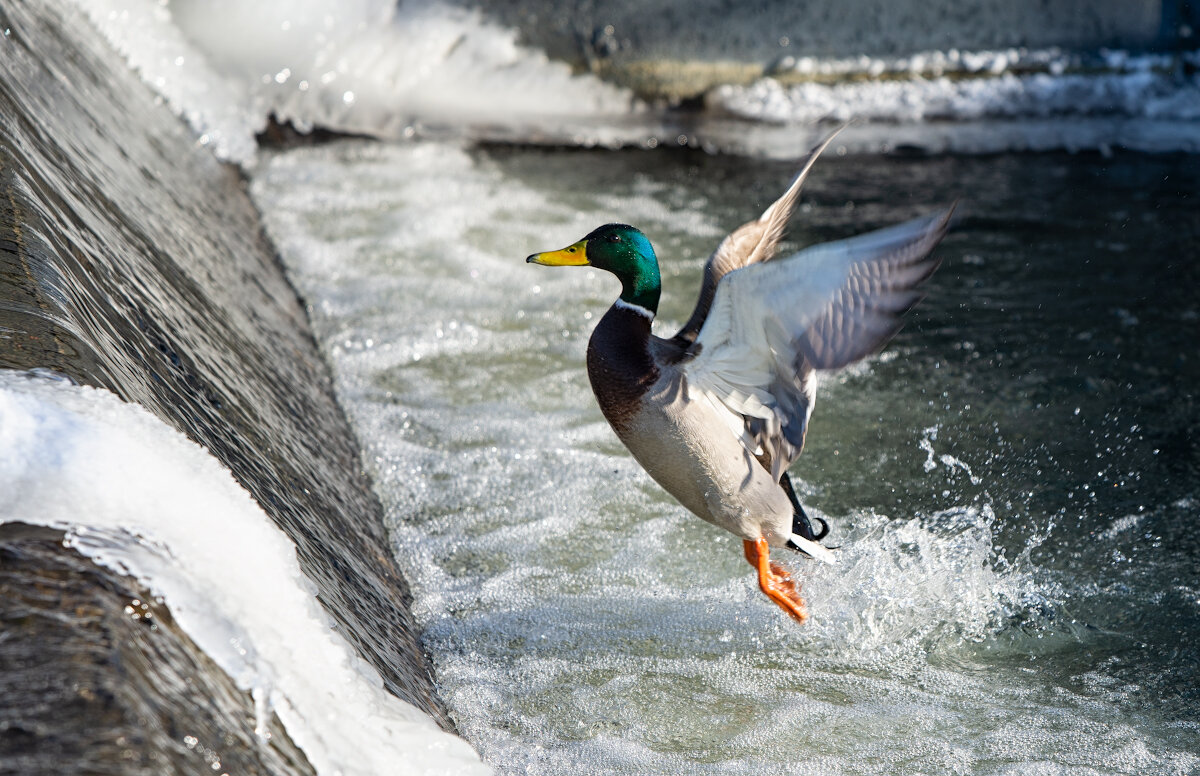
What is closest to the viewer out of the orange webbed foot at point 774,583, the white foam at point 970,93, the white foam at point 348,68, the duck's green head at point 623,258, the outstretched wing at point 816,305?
the outstretched wing at point 816,305

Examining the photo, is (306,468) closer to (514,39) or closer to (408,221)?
(408,221)

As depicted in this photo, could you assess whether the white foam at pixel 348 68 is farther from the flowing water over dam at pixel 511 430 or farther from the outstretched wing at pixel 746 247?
the outstretched wing at pixel 746 247

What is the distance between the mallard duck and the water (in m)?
0.34

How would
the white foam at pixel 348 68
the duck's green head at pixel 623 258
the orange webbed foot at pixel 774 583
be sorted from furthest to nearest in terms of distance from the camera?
the white foam at pixel 348 68
the orange webbed foot at pixel 774 583
the duck's green head at pixel 623 258

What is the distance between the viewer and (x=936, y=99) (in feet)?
24.8

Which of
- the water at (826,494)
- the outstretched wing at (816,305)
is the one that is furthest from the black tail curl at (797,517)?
the outstretched wing at (816,305)

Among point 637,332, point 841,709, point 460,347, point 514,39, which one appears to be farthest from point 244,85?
point 841,709

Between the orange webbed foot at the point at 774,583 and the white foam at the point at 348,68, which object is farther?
the white foam at the point at 348,68

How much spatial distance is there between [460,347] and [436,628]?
1.99 meters

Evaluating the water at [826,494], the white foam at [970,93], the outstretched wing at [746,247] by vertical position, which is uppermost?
the outstretched wing at [746,247]

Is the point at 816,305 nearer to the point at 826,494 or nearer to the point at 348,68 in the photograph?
the point at 826,494

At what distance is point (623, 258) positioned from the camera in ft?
9.82

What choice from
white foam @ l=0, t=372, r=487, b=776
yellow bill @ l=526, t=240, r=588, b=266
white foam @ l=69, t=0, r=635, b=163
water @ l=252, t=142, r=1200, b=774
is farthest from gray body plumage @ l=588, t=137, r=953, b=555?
white foam @ l=69, t=0, r=635, b=163

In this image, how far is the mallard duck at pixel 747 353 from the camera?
8.37ft
